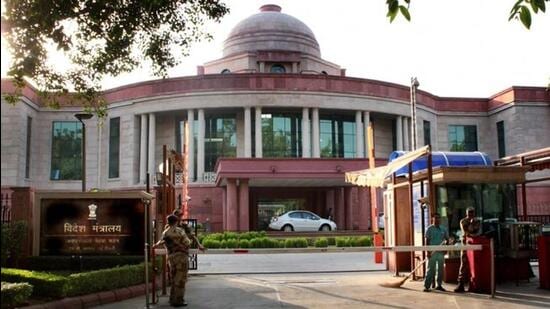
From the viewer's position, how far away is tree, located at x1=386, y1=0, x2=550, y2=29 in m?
4.48

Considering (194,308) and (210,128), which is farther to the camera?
(210,128)

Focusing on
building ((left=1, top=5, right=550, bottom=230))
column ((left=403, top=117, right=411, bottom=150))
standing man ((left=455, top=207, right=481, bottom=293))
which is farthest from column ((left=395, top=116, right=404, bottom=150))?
standing man ((left=455, top=207, right=481, bottom=293))

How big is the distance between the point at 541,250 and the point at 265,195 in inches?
1344

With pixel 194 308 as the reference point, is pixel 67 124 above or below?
above

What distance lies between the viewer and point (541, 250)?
1127 centimetres

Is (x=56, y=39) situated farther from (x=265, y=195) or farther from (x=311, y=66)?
(x=311, y=66)

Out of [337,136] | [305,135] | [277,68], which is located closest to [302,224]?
[305,135]

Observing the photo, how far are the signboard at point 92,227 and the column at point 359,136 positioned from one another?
34.6 m

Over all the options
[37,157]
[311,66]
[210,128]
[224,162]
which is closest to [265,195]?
[210,128]

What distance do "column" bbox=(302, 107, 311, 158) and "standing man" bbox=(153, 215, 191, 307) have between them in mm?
35246

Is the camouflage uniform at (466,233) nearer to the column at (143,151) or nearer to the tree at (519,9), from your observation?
the tree at (519,9)

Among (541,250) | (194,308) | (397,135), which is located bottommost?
(194,308)

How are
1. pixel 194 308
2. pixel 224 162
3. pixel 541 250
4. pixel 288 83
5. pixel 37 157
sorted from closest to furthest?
1. pixel 194 308
2. pixel 541 250
3. pixel 224 162
4. pixel 288 83
5. pixel 37 157

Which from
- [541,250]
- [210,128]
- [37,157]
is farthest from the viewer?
[37,157]
